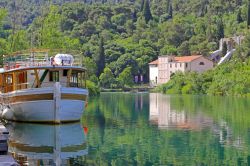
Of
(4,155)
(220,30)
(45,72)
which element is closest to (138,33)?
(220,30)

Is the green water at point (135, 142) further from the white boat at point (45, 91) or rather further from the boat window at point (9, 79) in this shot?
the boat window at point (9, 79)

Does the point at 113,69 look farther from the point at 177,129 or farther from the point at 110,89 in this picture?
the point at 177,129

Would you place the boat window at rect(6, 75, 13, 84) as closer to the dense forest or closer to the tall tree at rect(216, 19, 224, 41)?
the dense forest

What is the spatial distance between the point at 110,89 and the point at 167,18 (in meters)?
71.4

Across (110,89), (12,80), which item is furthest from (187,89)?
(12,80)

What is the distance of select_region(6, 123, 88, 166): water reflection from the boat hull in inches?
27.3

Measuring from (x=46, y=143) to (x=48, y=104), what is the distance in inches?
316

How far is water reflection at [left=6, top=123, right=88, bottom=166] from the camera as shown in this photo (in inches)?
846

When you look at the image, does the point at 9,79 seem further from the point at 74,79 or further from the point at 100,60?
the point at 100,60

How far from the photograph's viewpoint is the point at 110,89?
119688mm

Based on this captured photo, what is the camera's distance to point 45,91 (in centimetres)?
3347

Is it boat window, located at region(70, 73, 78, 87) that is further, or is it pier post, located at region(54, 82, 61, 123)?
boat window, located at region(70, 73, 78, 87)

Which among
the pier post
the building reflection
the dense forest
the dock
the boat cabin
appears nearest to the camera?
the dock

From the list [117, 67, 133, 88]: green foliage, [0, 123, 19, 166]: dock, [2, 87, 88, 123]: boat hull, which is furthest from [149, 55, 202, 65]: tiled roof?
[0, 123, 19, 166]: dock
